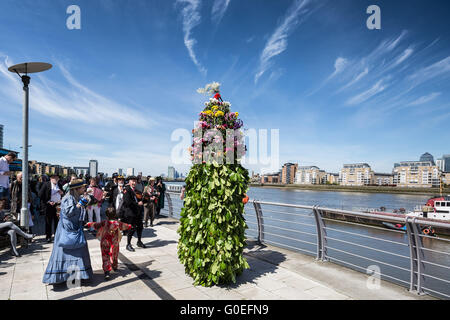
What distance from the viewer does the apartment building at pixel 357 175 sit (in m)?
180

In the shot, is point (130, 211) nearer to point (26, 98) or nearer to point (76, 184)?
point (76, 184)

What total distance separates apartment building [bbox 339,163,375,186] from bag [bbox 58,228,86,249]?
637ft

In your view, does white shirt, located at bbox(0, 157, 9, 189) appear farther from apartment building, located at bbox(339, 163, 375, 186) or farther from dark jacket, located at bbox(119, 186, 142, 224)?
apartment building, located at bbox(339, 163, 375, 186)

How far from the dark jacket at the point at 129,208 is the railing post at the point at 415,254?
5561 millimetres

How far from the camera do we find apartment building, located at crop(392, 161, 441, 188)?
509 feet

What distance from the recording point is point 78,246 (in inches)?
166

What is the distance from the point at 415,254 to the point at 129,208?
5.77 metres

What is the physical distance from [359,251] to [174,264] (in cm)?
1603

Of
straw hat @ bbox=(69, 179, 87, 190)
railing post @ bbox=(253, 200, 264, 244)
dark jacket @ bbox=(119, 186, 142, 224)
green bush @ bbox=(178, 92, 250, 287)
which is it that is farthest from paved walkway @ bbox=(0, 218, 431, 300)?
straw hat @ bbox=(69, 179, 87, 190)

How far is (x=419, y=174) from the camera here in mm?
160250

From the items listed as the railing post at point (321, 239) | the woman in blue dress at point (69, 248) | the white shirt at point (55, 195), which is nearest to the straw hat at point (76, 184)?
the woman in blue dress at point (69, 248)

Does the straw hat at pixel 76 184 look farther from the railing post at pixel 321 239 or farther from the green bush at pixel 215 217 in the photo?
the railing post at pixel 321 239
